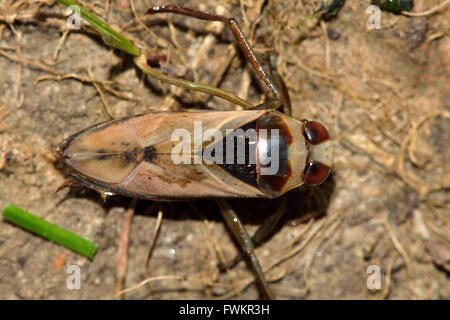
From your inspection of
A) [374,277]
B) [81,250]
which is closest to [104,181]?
[81,250]

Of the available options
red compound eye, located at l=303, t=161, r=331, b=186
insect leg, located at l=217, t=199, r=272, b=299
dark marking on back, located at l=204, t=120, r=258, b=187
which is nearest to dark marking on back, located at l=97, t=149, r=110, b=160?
dark marking on back, located at l=204, t=120, r=258, b=187

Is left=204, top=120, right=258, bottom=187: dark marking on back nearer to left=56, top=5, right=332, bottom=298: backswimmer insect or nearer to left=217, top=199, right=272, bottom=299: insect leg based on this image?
left=56, top=5, right=332, bottom=298: backswimmer insect

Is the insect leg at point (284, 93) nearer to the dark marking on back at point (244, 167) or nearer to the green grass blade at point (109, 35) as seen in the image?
the dark marking on back at point (244, 167)

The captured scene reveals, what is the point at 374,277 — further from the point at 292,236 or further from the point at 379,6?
the point at 379,6

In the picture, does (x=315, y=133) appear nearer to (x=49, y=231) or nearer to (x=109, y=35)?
(x=109, y=35)

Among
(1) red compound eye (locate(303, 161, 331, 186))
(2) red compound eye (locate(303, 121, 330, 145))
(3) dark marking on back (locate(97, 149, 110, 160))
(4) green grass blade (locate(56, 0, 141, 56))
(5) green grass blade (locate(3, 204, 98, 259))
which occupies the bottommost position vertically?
(5) green grass blade (locate(3, 204, 98, 259))

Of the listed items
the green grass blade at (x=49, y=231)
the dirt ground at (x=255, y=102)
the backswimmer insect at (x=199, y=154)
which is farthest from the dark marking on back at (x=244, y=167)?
the green grass blade at (x=49, y=231)

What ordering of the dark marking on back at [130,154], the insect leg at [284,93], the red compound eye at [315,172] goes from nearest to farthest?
the dark marking on back at [130,154] < the red compound eye at [315,172] < the insect leg at [284,93]
